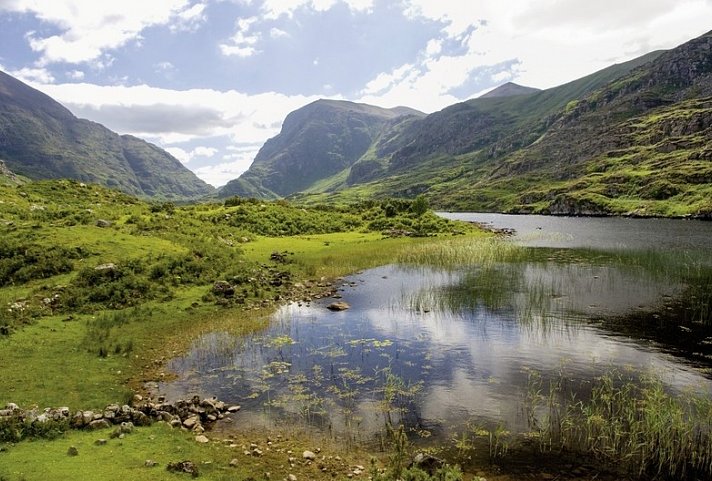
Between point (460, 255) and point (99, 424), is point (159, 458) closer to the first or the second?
point (99, 424)

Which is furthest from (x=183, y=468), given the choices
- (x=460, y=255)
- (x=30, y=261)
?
(x=460, y=255)

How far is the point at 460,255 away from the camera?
6569cm

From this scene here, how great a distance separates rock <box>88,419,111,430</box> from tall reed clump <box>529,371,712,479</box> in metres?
17.3

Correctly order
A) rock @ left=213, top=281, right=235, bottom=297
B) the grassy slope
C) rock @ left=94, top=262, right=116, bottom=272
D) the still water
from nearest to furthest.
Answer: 1. the grassy slope
2. the still water
3. rock @ left=94, top=262, right=116, bottom=272
4. rock @ left=213, top=281, right=235, bottom=297

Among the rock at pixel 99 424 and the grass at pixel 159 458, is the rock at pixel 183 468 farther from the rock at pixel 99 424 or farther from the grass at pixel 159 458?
the rock at pixel 99 424

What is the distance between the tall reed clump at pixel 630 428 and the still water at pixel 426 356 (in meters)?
1.44

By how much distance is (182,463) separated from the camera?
14.5m

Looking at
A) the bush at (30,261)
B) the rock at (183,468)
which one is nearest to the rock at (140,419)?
the rock at (183,468)

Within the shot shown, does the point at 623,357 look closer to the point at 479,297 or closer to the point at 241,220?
the point at 479,297

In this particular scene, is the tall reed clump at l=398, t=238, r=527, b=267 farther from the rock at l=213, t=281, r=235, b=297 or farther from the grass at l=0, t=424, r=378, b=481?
the grass at l=0, t=424, r=378, b=481

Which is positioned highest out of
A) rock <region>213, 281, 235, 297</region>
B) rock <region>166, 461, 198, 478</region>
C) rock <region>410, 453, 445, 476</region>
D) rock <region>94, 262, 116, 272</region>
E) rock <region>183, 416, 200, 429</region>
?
rock <region>94, 262, 116, 272</region>

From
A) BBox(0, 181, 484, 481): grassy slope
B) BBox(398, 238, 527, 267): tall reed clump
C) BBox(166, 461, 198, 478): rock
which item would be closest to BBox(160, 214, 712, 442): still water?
BBox(0, 181, 484, 481): grassy slope

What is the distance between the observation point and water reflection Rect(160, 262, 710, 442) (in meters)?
20.2

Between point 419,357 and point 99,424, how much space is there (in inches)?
678
